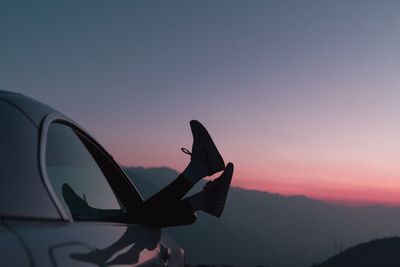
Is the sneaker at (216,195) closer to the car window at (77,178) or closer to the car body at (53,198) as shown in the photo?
the car body at (53,198)

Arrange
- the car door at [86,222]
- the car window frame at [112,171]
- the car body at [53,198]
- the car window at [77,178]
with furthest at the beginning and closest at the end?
the car window frame at [112,171]
the car window at [77,178]
the car door at [86,222]
the car body at [53,198]

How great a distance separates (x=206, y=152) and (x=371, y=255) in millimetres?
25168

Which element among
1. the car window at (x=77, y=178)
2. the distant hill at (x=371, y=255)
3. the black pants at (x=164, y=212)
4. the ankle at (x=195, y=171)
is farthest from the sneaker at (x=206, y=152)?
the distant hill at (x=371, y=255)

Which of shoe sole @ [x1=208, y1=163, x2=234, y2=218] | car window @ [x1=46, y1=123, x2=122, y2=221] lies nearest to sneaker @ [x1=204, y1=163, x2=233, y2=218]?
shoe sole @ [x1=208, y1=163, x2=234, y2=218]

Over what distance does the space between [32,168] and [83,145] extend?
4.23 feet

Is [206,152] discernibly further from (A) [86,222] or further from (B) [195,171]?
(A) [86,222]

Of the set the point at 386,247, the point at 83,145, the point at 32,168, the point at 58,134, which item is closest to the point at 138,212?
the point at 83,145

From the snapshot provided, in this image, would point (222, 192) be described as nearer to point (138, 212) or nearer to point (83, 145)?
point (138, 212)

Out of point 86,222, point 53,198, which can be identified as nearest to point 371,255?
point 86,222

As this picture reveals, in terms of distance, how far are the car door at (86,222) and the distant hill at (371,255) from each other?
77.5 ft

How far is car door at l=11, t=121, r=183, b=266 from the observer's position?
79.7 inches

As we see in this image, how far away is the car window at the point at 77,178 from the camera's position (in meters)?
2.66

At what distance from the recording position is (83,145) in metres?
3.42

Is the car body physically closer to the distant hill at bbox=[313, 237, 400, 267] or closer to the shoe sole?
the shoe sole
